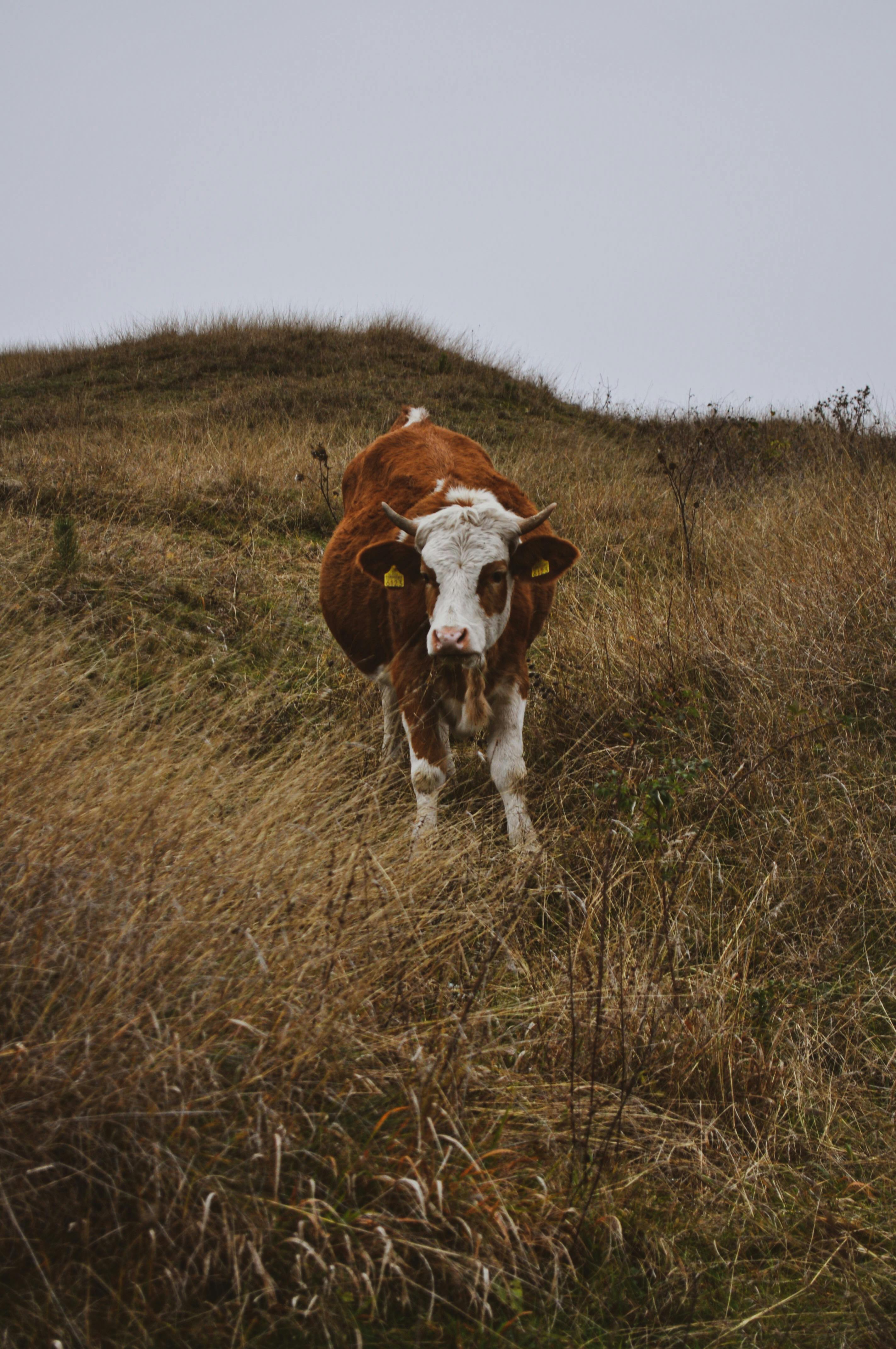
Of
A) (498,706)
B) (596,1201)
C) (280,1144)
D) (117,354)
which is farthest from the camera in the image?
(117,354)

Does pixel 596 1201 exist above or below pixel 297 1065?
below

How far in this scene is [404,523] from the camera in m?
4.46

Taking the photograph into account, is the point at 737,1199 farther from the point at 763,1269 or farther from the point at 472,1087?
the point at 472,1087

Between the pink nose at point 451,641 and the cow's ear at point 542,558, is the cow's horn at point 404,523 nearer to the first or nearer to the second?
the cow's ear at point 542,558

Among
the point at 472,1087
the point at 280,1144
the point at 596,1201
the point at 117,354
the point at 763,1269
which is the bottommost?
the point at 763,1269

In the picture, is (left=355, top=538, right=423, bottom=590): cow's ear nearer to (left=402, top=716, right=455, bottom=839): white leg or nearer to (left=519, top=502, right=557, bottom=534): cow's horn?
(left=519, top=502, right=557, bottom=534): cow's horn

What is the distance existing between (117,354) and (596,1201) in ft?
59.4

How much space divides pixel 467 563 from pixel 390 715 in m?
1.43

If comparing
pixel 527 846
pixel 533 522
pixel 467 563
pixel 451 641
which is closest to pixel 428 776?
pixel 527 846

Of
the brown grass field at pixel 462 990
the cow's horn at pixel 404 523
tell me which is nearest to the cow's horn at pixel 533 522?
the cow's horn at pixel 404 523

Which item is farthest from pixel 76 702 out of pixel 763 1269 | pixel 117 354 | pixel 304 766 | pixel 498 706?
pixel 117 354

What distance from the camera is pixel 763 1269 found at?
2.29 m

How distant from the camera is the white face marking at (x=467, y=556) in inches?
162

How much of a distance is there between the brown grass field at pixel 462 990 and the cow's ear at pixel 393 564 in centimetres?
88
